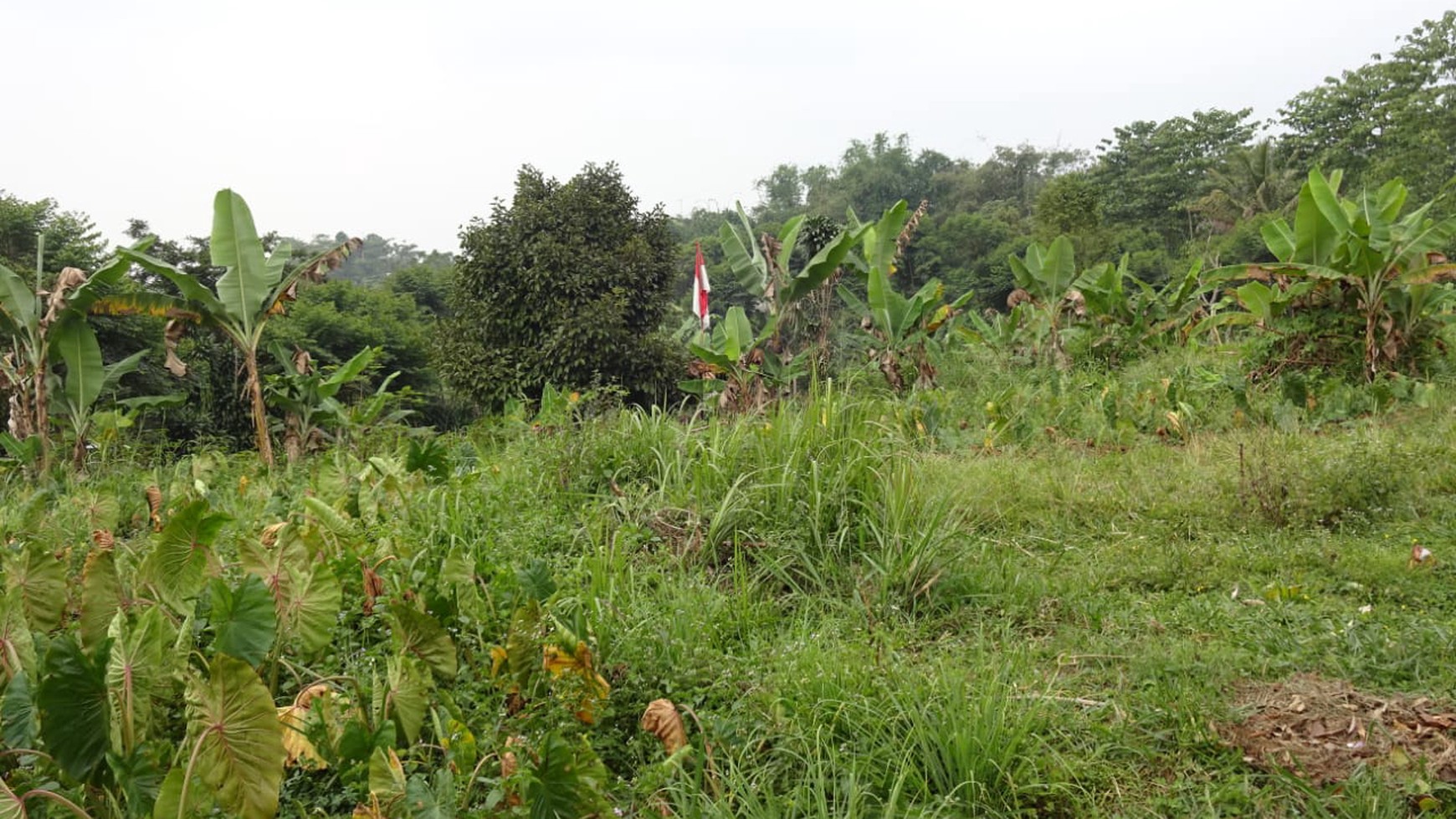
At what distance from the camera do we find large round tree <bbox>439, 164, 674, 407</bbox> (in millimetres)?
12258

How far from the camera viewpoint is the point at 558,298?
12.5 m

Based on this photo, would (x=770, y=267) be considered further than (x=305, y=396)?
Yes

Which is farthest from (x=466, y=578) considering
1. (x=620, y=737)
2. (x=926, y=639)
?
(x=926, y=639)

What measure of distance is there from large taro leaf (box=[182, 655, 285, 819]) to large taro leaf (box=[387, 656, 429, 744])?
0.38 metres

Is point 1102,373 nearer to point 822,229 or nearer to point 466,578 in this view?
point 822,229

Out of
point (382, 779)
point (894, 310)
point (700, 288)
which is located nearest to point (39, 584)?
point (382, 779)

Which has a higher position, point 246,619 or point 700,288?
point 700,288

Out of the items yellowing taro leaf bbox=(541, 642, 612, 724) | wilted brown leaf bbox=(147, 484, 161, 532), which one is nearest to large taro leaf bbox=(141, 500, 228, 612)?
yellowing taro leaf bbox=(541, 642, 612, 724)

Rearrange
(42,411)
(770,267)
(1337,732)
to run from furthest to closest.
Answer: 1. (770,267)
2. (42,411)
3. (1337,732)

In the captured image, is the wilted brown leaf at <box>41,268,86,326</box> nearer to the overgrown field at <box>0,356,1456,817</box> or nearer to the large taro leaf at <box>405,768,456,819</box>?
the overgrown field at <box>0,356,1456,817</box>

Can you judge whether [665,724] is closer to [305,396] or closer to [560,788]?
[560,788]

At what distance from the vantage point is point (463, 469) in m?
5.22

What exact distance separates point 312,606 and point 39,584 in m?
0.70

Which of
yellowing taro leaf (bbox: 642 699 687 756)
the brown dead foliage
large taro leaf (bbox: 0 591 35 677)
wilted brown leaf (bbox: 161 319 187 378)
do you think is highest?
wilted brown leaf (bbox: 161 319 187 378)
